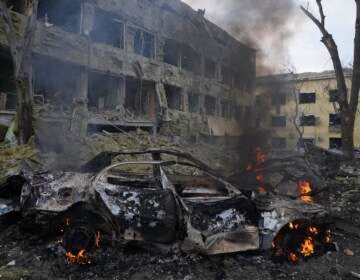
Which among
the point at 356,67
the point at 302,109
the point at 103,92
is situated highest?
the point at 302,109

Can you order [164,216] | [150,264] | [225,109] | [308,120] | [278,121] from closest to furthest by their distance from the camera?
[164,216], [150,264], [225,109], [308,120], [278,121]

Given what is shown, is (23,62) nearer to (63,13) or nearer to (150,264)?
(63,13)

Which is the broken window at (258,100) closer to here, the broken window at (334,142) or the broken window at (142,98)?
the broken window at (334,142)

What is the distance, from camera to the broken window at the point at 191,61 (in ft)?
80.8

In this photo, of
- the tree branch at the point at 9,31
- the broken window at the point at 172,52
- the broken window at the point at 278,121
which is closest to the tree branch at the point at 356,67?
the broken window at the point at 172,52

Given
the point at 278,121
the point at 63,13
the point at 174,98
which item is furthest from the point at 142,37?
the point at 278,121

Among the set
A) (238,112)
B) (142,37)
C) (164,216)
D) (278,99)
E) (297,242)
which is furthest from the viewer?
(278,99)

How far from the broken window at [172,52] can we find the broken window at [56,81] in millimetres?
8354

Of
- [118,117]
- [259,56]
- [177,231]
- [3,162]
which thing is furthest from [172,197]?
[259,56]

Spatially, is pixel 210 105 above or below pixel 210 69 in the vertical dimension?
below

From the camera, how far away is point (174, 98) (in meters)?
23.4

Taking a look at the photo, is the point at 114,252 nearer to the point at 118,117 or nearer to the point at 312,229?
the point at 312,229

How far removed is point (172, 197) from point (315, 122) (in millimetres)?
35751

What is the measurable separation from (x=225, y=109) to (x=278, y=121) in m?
12.8
